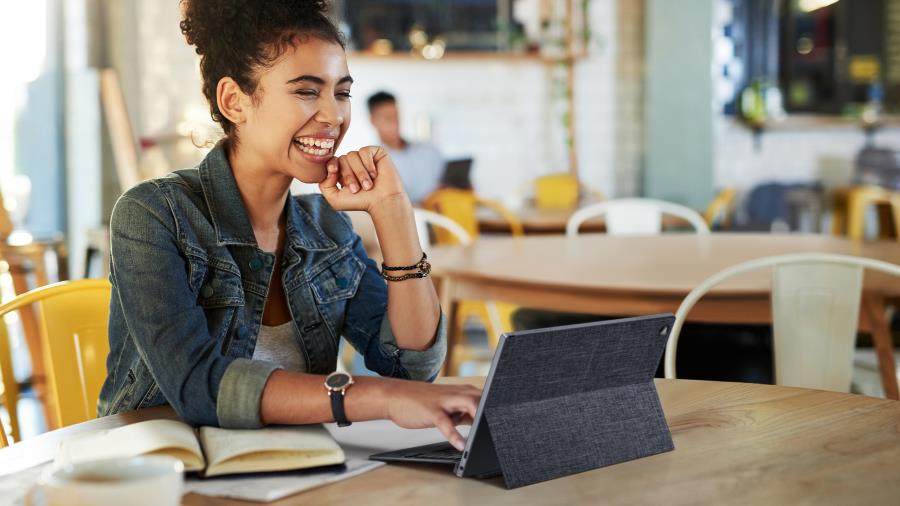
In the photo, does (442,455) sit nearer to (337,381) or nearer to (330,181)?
(337,381)

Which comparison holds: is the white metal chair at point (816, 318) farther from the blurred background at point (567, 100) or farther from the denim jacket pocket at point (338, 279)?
the blurred background at point (567, 100)

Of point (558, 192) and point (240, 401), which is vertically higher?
point (240, 401)

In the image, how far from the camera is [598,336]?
1070mm

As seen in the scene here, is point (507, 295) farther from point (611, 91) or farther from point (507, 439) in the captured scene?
point (611, 91)

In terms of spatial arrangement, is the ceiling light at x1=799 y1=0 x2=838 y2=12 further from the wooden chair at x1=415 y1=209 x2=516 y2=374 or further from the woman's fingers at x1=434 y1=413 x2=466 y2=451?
the woman's fingers at x1=434 y1=413 x2=466 y2=451

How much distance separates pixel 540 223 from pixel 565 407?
Result: 148 inches

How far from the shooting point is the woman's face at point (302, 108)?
1.41 metres

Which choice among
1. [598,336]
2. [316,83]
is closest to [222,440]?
[598,336]

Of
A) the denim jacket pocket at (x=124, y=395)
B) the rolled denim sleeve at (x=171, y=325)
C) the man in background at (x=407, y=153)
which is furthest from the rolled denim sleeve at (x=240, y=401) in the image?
the man in background at (x=407, y=153)

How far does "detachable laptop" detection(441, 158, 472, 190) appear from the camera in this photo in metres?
6.02

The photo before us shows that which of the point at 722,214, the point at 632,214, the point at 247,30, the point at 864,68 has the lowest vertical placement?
the point at 722,214

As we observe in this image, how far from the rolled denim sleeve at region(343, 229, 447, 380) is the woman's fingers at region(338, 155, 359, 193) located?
0.13 metres

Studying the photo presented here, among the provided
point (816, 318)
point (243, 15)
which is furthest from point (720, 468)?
point (816, 318)

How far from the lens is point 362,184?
154 centimetres
